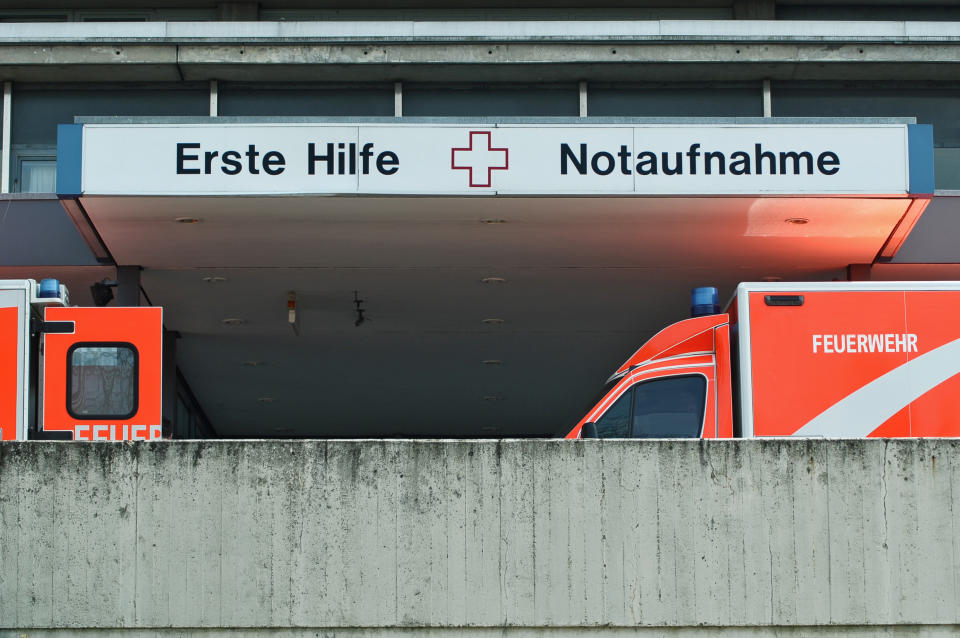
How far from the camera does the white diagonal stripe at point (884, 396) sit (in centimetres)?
1195

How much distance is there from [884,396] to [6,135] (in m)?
11.7

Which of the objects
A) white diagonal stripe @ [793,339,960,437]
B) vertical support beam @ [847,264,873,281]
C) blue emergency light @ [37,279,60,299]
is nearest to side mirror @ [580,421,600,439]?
white diagonal stripe @ [793,339,960,437]

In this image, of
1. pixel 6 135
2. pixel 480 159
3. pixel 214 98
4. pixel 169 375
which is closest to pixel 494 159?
pixel 480 159

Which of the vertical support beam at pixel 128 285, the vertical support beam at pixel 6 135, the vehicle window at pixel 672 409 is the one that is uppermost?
the vertical support beam at pixel 6 135

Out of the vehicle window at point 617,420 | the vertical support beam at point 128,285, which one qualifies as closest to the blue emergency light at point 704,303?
the vehicle window at point 617,420

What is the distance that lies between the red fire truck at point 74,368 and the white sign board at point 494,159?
182 centimetres

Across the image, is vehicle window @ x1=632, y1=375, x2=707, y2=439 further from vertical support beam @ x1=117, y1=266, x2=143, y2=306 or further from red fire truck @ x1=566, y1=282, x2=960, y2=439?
vertical support beam @ x1=117, y1=266, x2=143, y2=306

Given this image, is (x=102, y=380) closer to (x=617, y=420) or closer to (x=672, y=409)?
(x=617, y=420)

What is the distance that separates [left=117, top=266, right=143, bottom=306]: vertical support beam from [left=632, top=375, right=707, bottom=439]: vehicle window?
7151 millimetres

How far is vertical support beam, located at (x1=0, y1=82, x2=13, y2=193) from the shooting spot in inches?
702

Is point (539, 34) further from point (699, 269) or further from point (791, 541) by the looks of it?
point (791, 541)

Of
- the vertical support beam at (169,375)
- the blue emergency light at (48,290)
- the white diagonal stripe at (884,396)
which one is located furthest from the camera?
the vertical support beam at (169,375)

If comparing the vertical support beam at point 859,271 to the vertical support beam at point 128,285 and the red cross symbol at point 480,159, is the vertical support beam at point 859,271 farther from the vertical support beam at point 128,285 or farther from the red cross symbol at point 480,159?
the vertical support beam at point 128,285

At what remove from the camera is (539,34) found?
17953 millimetres
